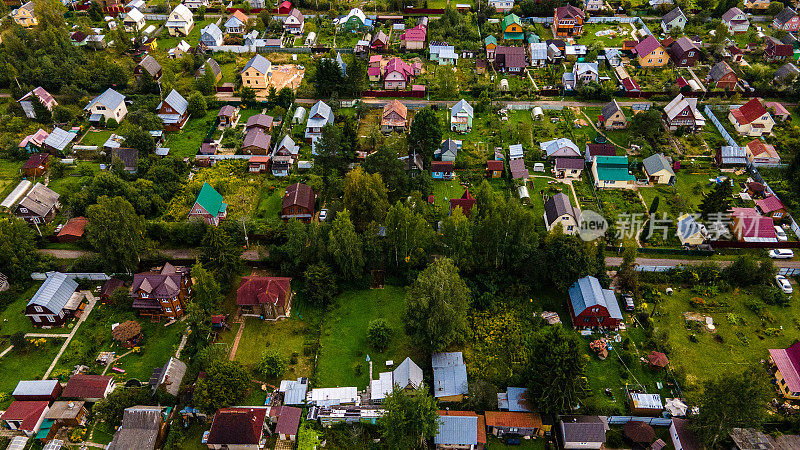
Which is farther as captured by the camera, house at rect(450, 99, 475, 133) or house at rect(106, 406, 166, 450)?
house at rect(450, 99, 475, 133)

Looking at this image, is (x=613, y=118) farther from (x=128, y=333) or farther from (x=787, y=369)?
(x=128, y=333)

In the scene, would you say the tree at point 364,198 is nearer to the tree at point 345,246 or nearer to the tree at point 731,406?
the tree at point 345,246

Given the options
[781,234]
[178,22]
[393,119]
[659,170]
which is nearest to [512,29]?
[393,119]

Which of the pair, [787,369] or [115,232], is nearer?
[787,369]

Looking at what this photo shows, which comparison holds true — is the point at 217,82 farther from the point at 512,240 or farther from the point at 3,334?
the point at 512,240

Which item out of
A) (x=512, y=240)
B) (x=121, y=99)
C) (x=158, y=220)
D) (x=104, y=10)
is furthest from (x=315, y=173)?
(x=104, y=10)

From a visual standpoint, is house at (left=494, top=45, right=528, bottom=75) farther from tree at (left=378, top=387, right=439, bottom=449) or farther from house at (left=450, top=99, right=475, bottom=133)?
tree at (left=378, top=387, right=439, bottom=449)

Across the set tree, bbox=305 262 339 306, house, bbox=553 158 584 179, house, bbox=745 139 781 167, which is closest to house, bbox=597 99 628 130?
house, bbox=553 158 584 179
